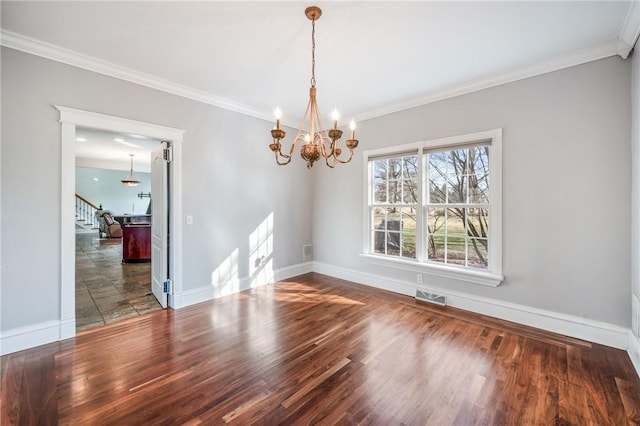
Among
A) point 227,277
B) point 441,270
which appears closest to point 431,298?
point 441,270

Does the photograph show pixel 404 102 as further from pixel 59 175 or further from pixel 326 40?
pixel 59 175

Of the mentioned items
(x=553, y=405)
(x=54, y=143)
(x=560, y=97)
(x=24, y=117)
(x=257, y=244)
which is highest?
(x=560, y=97)

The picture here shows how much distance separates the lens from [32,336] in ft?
8.37

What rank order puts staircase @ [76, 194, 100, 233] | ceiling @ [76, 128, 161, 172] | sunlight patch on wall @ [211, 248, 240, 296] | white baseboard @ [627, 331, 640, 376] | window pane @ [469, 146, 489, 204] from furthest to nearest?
1. staircase @ [76, 194, 100, 233]
2. ceiling @ [76, 128, 161, 172]
3. sunlight patch on wall @ [211, 248, 240, 296]
4. window pane @ [469, 146, 489, 204]
5. white baseboard @ [627, 331, 640, 376]

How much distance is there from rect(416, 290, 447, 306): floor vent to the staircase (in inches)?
498

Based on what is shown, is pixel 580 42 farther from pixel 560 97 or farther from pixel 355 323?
pixel 355 323

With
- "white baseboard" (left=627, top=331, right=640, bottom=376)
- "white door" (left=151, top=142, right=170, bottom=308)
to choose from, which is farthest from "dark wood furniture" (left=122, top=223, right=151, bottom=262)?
"white baseboard" (left=627, top=331, right=640, bottom=376)

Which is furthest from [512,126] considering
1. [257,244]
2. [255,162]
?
[257,244]

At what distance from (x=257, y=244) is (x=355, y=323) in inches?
83.4

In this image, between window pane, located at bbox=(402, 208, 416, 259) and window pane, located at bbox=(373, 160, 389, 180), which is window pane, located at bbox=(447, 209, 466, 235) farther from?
window pane, located at bbox=(373, 160, 389, 180)

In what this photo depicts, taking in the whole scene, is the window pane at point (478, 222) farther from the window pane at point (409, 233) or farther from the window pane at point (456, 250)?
the window pane at point (409, 233)

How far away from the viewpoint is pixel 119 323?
308 centimetres

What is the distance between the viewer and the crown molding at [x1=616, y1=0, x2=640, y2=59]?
208 cm

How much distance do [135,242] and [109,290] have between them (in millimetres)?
2186
